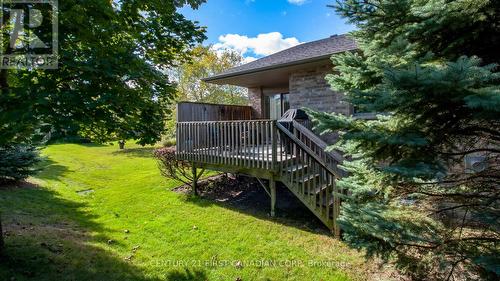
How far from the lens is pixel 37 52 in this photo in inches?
125

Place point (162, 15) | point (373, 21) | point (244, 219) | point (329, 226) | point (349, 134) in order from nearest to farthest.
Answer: point (349, 134) < point (373, 21) < point (162, 15) < point (329, 226) < point (244, 219)

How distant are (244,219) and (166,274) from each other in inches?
98.7

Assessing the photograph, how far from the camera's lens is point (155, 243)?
17.4 ft

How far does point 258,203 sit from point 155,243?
321 cm

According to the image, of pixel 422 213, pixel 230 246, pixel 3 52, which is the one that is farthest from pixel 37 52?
pixel 422 213

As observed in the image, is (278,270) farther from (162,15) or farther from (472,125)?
(162,15)

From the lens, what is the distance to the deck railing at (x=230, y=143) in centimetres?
638

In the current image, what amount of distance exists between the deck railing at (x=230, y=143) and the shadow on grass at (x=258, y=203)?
1.23 metres

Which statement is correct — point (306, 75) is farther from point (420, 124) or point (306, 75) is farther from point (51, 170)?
point (51, 170)

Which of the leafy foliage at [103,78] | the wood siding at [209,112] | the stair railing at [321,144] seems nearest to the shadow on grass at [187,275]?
the leafy foliage at [103,78]

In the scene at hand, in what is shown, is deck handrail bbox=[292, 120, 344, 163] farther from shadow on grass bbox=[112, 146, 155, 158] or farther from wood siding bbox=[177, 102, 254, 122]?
shadow on grass bbox=[112, 146, 155, 158]

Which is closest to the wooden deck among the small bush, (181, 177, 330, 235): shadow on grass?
(181, 177, 330, 235): shadow on grass

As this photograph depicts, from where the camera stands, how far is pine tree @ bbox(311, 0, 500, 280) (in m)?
2.16

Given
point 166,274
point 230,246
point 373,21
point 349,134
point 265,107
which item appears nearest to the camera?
point 349,134
